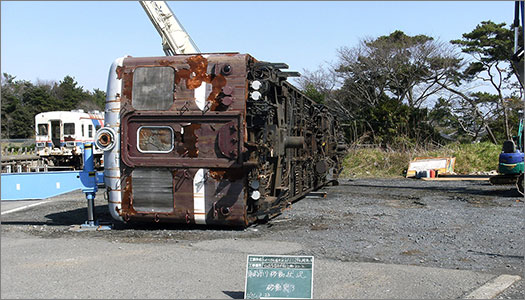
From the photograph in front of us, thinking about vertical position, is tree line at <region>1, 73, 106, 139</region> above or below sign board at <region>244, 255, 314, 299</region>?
above

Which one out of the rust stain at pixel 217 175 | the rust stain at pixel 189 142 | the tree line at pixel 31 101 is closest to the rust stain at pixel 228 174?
the rust stain at pixel 217 175

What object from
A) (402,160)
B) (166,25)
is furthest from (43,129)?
(402,160)

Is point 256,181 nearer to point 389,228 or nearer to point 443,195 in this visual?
point 389,228

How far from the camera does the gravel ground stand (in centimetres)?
709

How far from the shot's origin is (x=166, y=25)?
21547mm

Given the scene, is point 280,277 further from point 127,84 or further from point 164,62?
point 127,84

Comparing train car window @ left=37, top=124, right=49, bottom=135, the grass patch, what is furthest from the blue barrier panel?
train car window @ left=37, top=124, right=49, bottom=135

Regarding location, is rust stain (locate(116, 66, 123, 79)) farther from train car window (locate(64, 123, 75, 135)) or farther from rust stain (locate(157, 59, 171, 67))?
train car window (locate(64, 123, 75, 135))

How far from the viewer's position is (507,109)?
32875 mm

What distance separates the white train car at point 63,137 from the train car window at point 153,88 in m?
20.7

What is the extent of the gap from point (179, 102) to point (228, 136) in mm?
1130

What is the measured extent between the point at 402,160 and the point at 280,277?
20.4 meters

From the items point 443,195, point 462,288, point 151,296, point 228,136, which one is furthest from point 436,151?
point 151,296

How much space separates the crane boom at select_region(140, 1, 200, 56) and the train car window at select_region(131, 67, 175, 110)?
12644mm
